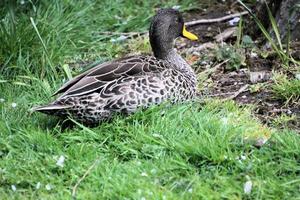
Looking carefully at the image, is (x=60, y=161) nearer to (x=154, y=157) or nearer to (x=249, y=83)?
(x=154, y=157)

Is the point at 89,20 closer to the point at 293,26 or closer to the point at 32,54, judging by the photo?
the point at 32,54

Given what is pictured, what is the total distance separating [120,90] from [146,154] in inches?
23.5

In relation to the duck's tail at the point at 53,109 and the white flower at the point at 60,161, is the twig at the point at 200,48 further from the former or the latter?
the white flower at the point at 60,161

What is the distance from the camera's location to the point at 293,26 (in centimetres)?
666

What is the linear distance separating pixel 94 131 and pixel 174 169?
78 centimetres

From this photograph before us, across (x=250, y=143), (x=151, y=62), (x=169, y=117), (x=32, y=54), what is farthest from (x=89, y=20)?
(x=250, y=143)

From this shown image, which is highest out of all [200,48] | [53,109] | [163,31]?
[163,31]

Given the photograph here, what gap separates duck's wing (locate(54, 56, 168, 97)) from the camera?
533 cm

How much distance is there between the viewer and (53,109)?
523 centimetres

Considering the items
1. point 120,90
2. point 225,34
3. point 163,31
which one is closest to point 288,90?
point 163,31

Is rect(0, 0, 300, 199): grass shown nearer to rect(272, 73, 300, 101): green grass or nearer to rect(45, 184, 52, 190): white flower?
rect(45, 184, 52, 190): white flower

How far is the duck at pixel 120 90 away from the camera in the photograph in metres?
5.28

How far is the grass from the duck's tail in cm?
12

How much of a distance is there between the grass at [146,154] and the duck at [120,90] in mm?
90
